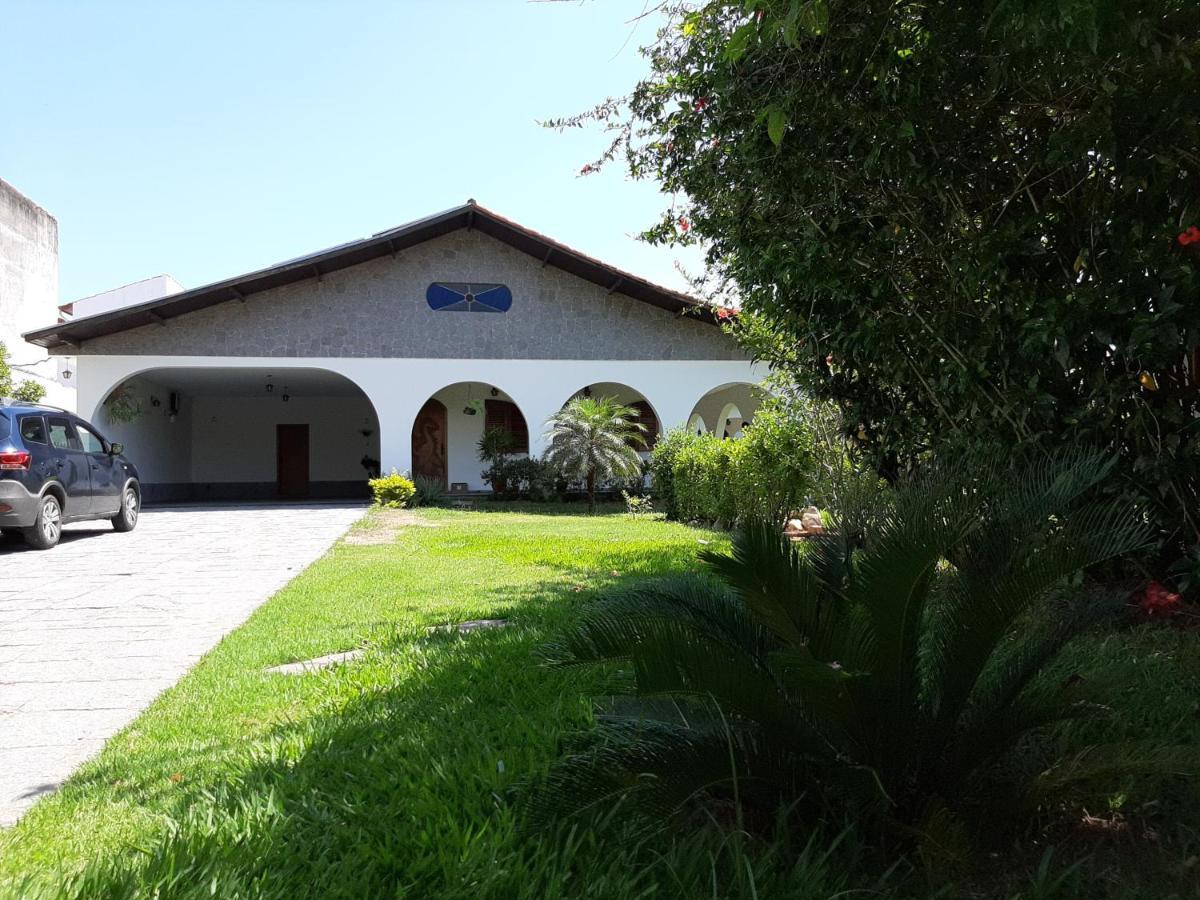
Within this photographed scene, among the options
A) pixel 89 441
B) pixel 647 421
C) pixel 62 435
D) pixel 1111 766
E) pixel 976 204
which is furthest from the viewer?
pixel 647 421

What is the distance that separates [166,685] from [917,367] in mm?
4245

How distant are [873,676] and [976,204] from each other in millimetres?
3196

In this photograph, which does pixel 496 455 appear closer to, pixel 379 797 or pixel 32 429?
pixel 32 429

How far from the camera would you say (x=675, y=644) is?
7.12ft

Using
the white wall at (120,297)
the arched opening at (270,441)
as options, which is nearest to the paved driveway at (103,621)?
the arched opening at (270,441)

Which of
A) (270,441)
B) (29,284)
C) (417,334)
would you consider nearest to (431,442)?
(417,334)

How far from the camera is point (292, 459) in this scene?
25.7 m

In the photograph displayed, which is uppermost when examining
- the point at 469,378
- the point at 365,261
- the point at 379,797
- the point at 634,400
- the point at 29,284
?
the point at 29,284

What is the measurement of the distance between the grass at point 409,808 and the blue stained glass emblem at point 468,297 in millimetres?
15084

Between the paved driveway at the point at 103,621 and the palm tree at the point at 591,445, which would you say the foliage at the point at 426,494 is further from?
the paved driveway at the point at 103,621

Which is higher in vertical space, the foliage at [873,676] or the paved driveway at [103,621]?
A: the foliage at [873,676]

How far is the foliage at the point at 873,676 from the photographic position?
2.16m

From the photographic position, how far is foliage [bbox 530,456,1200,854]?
2.16 metres

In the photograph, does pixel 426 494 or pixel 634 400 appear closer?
pixel 426 494
